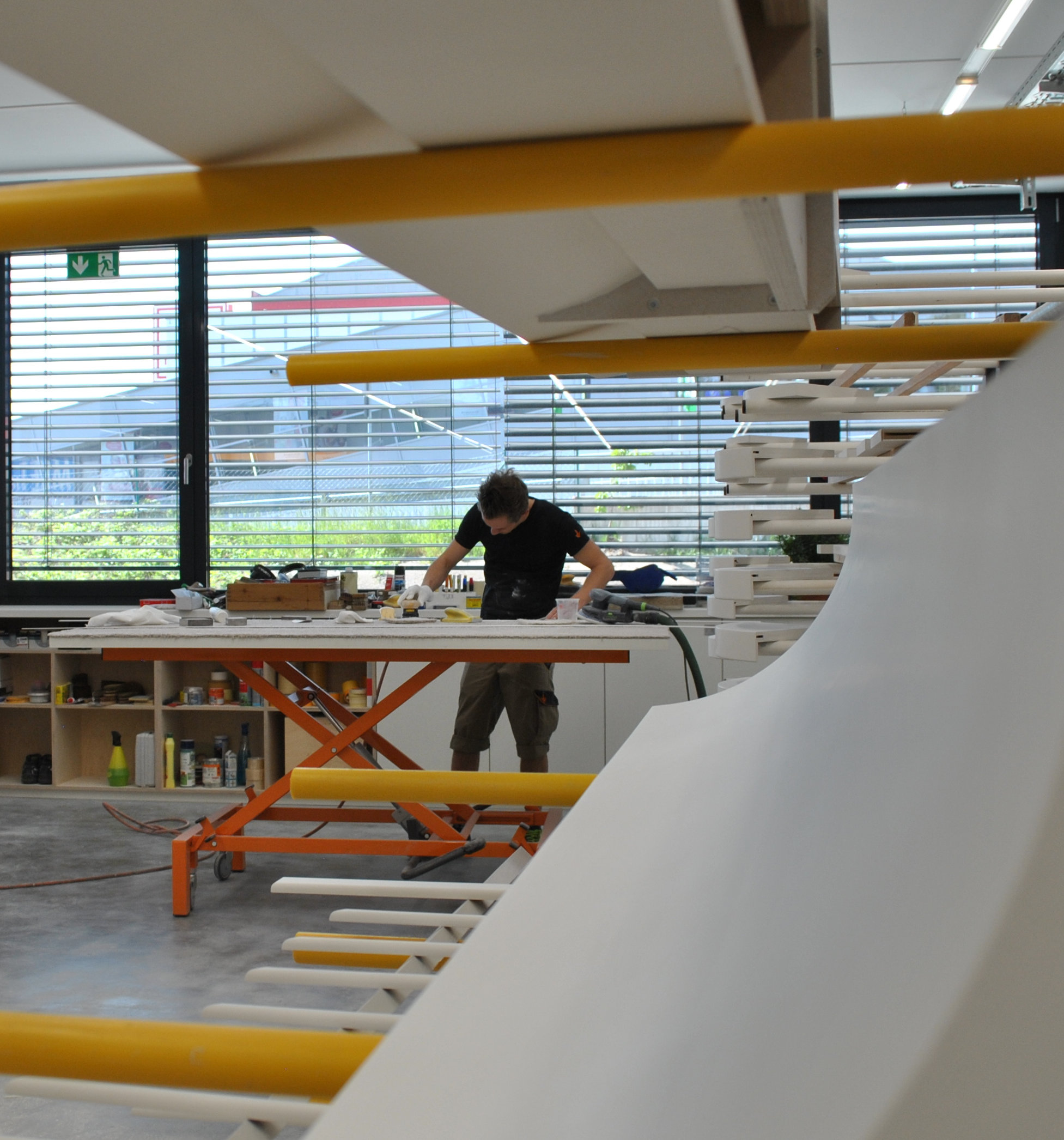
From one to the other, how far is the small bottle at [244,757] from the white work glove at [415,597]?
4.51 feet

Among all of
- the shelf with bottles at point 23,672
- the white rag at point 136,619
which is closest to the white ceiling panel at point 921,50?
the white rag at point 136,619

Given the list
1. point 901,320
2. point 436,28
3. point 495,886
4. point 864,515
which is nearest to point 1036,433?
point 436,28

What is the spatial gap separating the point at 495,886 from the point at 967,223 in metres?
5.15

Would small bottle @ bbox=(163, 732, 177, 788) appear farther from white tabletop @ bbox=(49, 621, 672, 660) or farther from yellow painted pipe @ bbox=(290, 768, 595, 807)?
yellow painted pipe @ bbox=(290, 768, 595, 807)

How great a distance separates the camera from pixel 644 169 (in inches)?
23.6

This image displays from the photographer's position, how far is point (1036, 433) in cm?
34

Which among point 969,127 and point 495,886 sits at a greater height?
point 969,127

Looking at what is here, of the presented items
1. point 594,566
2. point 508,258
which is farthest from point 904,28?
point 508,258

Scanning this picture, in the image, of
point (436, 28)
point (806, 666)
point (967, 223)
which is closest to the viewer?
point (436, 28)

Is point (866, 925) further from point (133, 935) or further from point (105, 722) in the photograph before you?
point (105, 722)

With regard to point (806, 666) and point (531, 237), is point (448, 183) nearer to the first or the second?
point (531, 237)

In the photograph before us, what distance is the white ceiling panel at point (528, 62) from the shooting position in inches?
18.7

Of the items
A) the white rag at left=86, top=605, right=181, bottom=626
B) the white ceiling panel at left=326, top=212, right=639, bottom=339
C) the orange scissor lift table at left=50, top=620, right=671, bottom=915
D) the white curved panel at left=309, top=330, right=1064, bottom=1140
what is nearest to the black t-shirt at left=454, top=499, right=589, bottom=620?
the orange scissor lift table at left=50, top=620, right=671, bottom=915

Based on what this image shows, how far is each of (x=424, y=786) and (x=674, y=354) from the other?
604 mm
